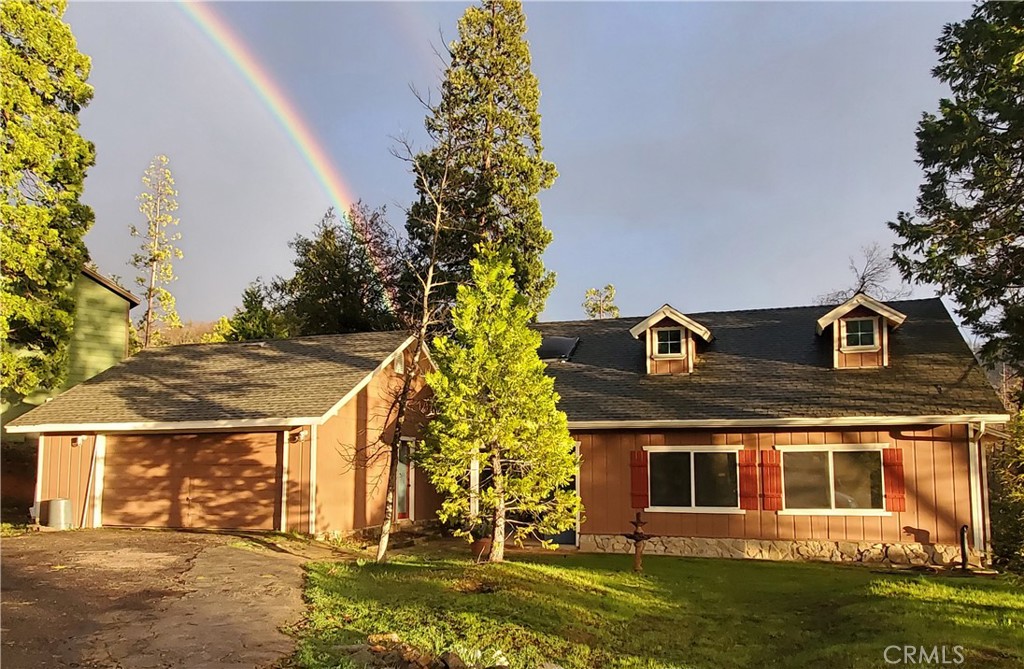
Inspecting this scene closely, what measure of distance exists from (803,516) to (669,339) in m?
5.26

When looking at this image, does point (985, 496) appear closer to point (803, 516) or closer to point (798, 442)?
point (803, 516)

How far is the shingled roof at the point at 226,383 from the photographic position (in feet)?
52.4

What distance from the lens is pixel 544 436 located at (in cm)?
1216

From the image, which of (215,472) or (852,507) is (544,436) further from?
(215,472)

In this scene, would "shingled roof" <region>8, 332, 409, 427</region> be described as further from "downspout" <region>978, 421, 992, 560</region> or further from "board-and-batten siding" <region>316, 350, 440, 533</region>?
"downspout" <region>978, 421, 992, 560</region>

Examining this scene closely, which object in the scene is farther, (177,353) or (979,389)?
(177,353)

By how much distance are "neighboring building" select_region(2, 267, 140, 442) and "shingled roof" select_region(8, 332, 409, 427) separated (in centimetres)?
222

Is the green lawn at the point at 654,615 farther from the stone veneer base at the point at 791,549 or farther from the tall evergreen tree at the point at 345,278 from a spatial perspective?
the tall evergreen tree at the point at 345,278

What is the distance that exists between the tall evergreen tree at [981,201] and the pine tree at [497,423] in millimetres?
10167

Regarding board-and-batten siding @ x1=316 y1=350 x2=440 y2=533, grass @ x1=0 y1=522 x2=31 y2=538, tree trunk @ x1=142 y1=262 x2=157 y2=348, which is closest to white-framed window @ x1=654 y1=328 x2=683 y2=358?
board-and-batten siding @ x1=316 y1=350 x2=440 y2=533

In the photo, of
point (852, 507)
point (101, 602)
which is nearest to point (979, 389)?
point (852, 507)

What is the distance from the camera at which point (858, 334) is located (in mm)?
16703

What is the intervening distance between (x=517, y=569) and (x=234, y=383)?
965 centimetres

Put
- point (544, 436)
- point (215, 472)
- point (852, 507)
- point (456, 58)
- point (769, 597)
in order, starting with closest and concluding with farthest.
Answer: point (769, 597), point (544, 436), point (852, 507), point (215, 472), point (456, 58)
